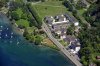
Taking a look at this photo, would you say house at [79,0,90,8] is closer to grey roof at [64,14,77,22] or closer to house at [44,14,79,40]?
grey roof at [64,14,77,22]

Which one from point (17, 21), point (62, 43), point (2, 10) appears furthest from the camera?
point (2, 10)

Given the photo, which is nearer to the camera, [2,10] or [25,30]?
[25,30]

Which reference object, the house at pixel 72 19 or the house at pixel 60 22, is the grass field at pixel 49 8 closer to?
the house at pixel 60 22

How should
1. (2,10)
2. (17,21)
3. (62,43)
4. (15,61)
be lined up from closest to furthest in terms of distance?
(15,61) → (62,43) → (17,21) → (2,10)

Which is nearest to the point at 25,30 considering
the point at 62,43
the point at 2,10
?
the point at 62,43

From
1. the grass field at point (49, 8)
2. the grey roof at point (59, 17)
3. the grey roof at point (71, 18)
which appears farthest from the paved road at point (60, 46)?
the grey roof at point (71, 18)

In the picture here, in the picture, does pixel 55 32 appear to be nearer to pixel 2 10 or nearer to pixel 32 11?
pixel 32 11

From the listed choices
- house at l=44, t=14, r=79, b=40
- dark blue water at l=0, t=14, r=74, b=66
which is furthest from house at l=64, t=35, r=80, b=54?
dark blue water at l=0, t=14, r=74, b=66
